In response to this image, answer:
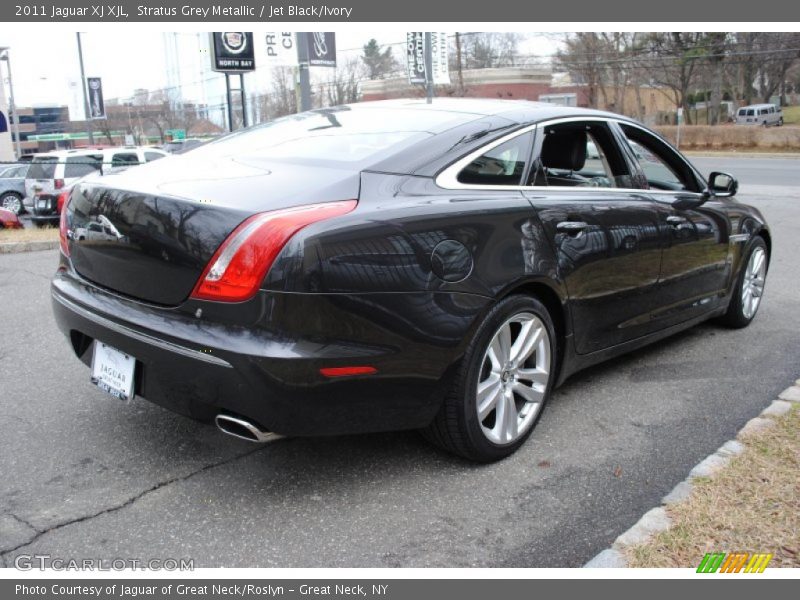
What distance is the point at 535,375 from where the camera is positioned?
3.37 meters

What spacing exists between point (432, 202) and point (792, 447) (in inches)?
76.8

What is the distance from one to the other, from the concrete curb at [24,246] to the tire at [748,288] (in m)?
7.45

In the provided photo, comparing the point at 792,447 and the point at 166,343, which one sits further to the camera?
the point at 792,447

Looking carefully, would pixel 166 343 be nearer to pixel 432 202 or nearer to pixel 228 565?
pixel 228 565

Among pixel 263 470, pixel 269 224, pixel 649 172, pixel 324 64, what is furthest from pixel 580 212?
pixel 324 64

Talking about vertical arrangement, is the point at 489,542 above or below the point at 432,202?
below

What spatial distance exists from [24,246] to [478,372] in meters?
7.42

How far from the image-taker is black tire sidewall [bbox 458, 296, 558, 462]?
2986 millimetres

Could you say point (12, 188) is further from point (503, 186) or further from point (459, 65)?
point (459, 65)

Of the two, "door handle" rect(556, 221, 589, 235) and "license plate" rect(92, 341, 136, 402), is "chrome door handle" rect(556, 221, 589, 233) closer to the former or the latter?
"door handle" rect(556, 221, 589, 235)

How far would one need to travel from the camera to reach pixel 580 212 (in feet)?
11.6

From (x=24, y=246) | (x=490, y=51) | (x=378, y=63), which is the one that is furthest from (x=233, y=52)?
(x=378, y=63)

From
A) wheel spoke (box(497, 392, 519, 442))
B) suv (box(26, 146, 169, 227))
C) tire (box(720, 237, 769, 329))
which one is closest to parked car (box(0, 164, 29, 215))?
suv (box(26, 146, 169, 227))

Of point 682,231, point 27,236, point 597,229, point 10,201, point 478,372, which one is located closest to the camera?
point 478,372
